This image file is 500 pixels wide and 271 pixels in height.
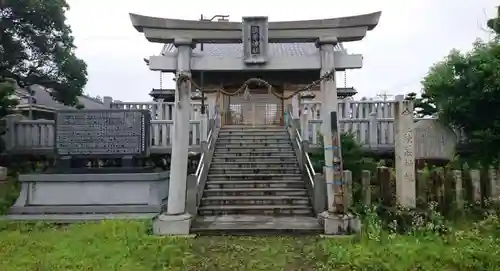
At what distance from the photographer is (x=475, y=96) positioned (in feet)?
31.1

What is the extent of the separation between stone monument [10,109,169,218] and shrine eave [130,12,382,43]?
2612 millimetres

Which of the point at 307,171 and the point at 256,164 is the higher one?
the point at 256,164

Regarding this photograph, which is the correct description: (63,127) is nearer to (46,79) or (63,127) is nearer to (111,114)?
(111,114)

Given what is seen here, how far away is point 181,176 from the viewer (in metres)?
7.42

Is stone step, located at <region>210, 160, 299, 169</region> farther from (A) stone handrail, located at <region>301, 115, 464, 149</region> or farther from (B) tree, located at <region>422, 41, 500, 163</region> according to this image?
(B) tree, located at <region>422, 41, 500, 163</region>

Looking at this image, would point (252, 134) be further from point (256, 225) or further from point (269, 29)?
point (256, 225)

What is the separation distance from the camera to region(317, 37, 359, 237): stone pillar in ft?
22.9

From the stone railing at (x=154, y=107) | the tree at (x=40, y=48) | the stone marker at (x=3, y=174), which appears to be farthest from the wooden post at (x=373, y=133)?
the tree at (x=40, y=48)

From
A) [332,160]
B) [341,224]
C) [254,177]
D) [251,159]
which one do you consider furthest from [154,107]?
[341,224]

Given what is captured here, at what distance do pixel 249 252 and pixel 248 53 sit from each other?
12.9ft

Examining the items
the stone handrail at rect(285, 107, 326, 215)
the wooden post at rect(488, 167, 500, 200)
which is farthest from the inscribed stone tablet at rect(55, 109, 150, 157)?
the wooden post at rect(488, 167, 500, 200)

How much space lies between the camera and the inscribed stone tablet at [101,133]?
369 inches

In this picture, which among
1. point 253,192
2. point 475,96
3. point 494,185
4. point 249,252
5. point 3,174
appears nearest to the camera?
point 249,252

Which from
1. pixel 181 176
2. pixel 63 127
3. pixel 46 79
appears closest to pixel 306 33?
pixel 181 176
